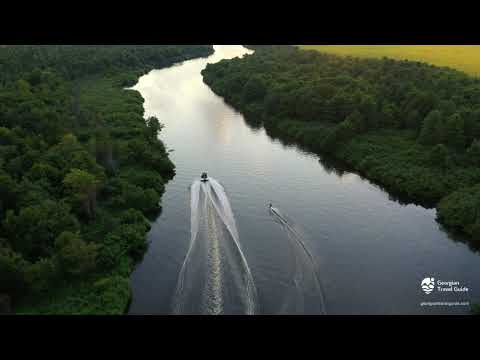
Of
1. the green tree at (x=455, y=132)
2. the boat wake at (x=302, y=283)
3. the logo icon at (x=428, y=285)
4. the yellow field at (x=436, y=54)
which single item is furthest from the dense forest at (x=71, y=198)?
the yellow field at (x=436, y=54)

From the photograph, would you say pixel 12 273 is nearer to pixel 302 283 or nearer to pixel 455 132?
pixel 302 283

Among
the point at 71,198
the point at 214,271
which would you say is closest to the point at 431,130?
the point at 214,271

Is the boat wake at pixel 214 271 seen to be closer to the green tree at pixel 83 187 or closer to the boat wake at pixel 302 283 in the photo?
the boat wake at pixel 302 283

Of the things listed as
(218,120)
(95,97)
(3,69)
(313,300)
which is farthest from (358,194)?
(3,69)

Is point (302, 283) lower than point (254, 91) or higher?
higher

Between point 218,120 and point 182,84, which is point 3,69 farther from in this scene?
point 218,120

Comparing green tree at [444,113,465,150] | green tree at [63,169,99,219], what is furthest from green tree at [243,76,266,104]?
green tree at [63,169,99,219]

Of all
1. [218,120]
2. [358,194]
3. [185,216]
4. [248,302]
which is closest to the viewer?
[248,302]
